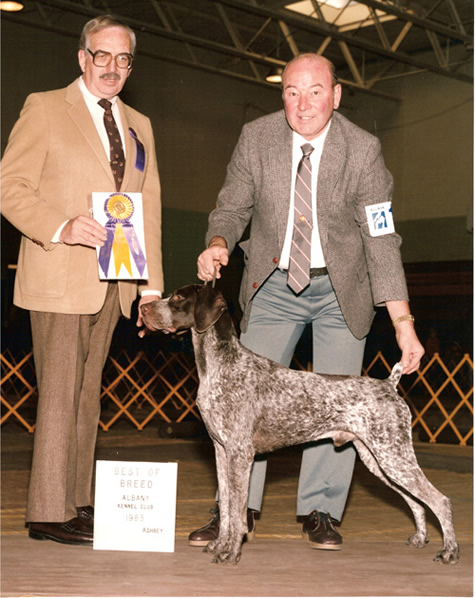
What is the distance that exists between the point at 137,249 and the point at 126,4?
1090cm

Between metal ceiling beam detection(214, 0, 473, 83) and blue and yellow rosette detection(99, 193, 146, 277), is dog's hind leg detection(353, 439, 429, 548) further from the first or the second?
metal ceiling beam detection(214, 0, 473, 83)

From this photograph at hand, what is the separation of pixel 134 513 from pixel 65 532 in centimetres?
28

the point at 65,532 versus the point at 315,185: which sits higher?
the point at 315,185

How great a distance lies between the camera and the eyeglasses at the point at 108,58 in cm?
292

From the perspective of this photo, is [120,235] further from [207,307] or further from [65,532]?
[65,532]

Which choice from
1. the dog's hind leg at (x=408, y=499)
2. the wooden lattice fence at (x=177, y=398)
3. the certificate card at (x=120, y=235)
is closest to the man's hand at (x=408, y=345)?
the dog's hind leg at (x=408, y=499)

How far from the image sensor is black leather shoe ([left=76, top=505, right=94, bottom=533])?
300 cm

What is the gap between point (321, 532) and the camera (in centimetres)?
305

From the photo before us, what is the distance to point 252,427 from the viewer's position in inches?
110

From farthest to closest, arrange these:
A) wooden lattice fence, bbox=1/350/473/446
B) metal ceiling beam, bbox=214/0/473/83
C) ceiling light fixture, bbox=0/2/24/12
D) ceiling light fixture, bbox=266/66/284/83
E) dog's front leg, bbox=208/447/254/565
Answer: ceiling light fixture, bbox=266/66/284/83
metal ceiling beam, bbox=214/0/473/83
ceiling light fixture, bbox=0/2/24/12
wooden lattice fence, bbox=1/350/473/446
dog's front leg, bbox=208/447/254/565

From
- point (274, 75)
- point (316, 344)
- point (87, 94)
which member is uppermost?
point (274, 75)

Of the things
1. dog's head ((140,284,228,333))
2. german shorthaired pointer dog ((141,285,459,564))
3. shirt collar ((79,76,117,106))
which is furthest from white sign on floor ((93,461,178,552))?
shirt collar ((79,76,117,106))

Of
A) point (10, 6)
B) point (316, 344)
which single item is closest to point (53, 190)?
point (316, 344)

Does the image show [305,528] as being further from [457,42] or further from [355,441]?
[457,42]
